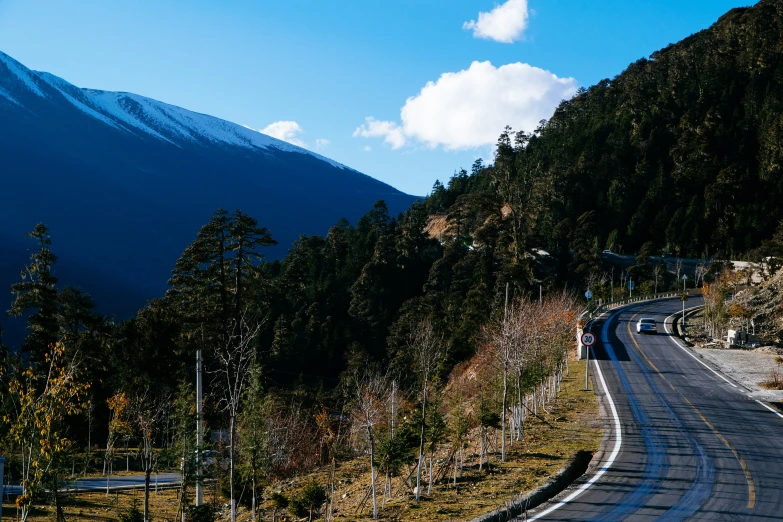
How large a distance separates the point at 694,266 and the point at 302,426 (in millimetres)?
70058

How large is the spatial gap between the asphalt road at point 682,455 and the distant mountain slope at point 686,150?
59642 millimetres

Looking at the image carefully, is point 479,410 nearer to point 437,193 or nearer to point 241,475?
point 241,475

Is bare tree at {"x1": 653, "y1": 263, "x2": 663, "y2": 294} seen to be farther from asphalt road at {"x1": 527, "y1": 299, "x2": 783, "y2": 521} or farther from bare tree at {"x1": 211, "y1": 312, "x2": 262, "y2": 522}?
bare tree at {"x1": 211, "y1": 312, "x2": 262, "y2": 522}

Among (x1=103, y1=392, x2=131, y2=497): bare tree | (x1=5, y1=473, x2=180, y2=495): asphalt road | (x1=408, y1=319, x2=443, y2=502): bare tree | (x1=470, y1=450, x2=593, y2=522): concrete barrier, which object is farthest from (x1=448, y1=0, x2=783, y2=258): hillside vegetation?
(x1=470, y1=450, x2=593, y2=522): concrete barrier

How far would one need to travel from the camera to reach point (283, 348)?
221 ft

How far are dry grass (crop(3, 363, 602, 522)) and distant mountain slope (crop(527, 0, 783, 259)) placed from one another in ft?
220

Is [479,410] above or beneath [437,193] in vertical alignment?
beneath

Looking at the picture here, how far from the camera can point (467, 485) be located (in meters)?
18.8

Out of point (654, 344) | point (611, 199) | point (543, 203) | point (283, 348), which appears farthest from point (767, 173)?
point (283, 348)

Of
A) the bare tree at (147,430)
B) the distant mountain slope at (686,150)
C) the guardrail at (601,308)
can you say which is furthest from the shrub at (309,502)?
the distant mountain slope at (686,150)

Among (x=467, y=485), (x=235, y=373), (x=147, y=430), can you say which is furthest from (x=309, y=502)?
(x=147, y=430)

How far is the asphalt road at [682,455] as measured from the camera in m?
15.0

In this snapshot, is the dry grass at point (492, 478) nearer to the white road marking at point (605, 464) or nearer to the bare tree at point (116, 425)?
the white road marking at point (605, 464)

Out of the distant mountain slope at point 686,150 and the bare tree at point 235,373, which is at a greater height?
the distant mountain slope at point 686,150
